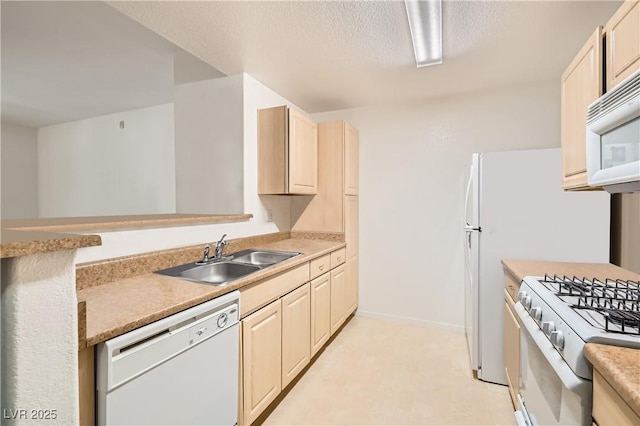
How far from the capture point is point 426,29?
186 cm

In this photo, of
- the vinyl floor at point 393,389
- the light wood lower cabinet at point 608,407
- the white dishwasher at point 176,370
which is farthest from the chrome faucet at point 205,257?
the light wood lower cabinet at point 608,407

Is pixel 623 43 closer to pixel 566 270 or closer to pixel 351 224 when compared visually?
pixel 566 270

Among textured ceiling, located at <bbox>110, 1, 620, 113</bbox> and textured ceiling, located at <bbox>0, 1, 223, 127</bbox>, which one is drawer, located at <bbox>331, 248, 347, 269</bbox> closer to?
textured ceiling, located at <bbox>110, 1, 620, 113</bbox>

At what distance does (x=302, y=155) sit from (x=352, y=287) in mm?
1520

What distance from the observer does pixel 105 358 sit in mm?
944

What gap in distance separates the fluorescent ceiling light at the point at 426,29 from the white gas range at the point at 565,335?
60.2 inches

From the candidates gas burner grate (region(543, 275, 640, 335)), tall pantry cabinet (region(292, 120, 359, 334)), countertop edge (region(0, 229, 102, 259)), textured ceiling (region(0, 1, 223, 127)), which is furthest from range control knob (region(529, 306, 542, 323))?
textured ceiling (region(0, 1, 223, 127))

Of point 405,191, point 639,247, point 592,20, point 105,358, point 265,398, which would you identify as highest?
point 592,20

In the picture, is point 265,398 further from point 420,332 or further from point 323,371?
point 420,332

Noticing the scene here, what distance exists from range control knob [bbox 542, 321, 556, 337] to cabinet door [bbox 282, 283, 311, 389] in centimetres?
135

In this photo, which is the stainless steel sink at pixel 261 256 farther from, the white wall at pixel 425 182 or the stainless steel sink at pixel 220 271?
the white wall at pixel 425 182

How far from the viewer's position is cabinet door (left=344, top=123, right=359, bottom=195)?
3.09 metres

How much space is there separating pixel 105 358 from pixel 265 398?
3.54 ft

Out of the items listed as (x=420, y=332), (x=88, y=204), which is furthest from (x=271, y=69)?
(x=88, y=204)
